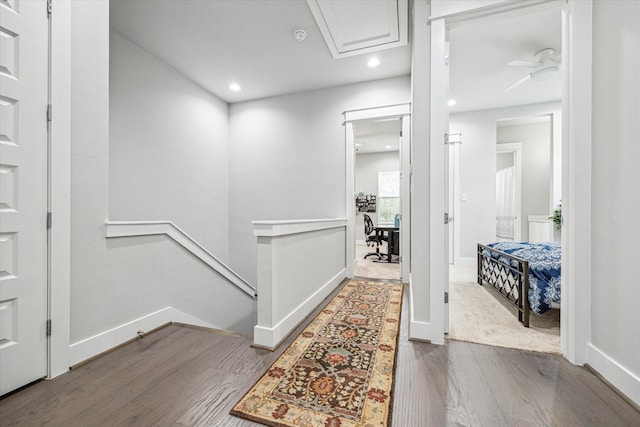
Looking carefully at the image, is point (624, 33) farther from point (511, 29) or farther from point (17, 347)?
point (17, 347)

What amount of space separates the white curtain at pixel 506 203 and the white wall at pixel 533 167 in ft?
0.59

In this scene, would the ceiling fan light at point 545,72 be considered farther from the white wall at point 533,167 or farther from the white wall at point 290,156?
the white wall at point 533,167

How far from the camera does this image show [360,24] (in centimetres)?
263

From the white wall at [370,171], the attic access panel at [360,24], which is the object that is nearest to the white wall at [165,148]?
the attic access panel at [360,24]

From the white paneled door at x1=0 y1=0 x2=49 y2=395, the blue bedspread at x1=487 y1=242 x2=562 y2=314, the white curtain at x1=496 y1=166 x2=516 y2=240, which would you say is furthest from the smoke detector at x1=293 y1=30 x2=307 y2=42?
the white curtain at x1=496 y1=166 x2=516 y2=240

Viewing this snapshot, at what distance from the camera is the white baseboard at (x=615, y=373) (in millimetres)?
1258

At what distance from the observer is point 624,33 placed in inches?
54.3

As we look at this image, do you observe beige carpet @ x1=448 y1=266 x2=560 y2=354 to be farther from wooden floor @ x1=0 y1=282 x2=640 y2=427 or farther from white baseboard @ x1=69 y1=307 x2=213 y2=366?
white baseboard @ x1=69 y1=307 x2=213 y2=366

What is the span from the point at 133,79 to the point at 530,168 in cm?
711

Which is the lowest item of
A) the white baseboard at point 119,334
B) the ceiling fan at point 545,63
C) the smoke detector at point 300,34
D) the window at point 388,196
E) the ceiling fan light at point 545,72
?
the white baseboard at point 119,334

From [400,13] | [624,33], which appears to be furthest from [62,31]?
[624,33]

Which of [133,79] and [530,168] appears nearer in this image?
[133,79]

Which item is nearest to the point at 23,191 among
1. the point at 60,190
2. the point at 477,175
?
the point at 60,190

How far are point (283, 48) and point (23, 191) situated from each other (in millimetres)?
2666
